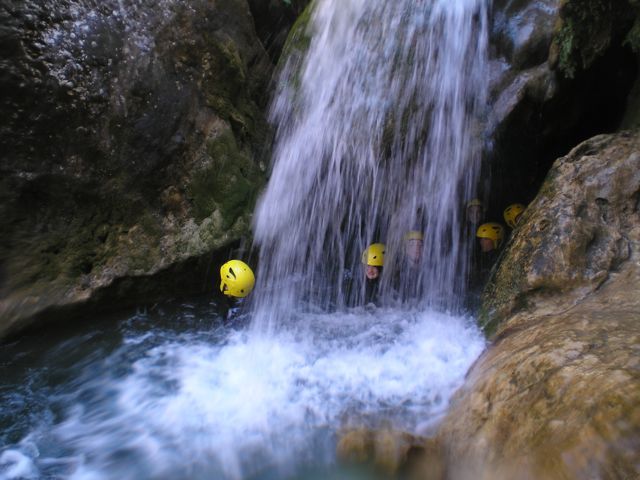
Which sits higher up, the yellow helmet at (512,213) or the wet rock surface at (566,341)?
the yellow helmet at (512,213)

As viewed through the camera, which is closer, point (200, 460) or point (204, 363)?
point (200, 460)

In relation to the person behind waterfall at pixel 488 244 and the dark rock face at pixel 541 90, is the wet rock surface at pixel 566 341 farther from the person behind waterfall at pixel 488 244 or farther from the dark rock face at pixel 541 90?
the person behind waterfall at pixel 488 244

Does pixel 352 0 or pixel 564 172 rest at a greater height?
pixel 352 0

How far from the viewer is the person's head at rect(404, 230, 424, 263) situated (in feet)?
19.1

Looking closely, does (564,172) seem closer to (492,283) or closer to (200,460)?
(492,283)

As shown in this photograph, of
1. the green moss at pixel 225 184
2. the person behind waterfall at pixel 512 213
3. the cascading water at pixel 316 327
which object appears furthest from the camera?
the green moss at pixel 225 184

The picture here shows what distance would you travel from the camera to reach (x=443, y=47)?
19.2 feet

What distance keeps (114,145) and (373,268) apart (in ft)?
12.1

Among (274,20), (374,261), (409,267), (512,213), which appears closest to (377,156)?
(374,261)

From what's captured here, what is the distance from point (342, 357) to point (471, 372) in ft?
5.11

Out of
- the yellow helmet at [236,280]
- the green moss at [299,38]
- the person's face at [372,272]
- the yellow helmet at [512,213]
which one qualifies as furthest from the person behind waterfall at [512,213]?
the green moss at [299,38]

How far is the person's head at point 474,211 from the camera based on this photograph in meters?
5.85

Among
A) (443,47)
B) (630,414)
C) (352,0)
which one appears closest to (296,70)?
(352,0)

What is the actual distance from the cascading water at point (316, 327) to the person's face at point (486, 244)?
0.92ft
